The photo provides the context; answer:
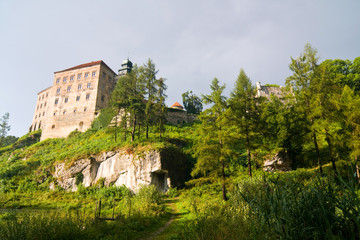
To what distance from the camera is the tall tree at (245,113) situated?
18.1 m

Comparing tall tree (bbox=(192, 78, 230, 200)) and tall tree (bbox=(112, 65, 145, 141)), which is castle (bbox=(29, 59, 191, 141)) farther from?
tall tree (bbox=(192, 78, 230, 200))

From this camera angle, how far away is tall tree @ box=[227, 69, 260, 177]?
18109 millimetres

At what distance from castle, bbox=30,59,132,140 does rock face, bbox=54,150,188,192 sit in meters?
23.5

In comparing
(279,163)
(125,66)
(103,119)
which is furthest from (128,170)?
(125,66)

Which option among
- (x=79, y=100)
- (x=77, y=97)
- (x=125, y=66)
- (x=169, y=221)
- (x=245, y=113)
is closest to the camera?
(x=169, y=221)

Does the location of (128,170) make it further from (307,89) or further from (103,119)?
(103,119)

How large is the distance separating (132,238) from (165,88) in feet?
90.3

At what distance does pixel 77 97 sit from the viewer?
52844 mm

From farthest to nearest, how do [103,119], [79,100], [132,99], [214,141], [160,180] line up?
1. [79,100]
2. [103,119]
3. [132,99]
4. [160,180]
5. [214,141]

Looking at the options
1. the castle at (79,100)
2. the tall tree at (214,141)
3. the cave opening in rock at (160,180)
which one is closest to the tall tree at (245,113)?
the tall tree at (214,141)

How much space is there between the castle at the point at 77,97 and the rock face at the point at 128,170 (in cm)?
2352

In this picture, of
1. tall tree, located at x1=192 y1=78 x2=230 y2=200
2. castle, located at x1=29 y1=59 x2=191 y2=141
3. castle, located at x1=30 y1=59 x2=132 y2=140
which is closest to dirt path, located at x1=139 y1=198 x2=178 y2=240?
tall tree, located at x1=192 y1=78 x2=230 y2=200

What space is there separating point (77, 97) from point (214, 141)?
1808 inches

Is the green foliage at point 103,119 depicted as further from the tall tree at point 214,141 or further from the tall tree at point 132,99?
the tall tree at point 214,141
